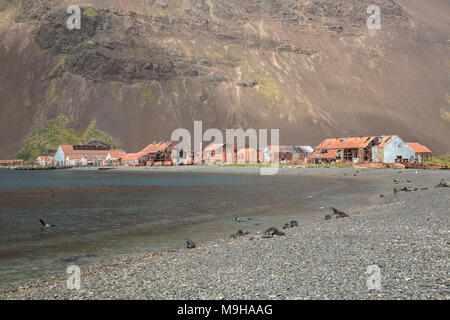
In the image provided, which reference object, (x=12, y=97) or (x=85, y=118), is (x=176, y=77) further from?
(x=12, y=97)

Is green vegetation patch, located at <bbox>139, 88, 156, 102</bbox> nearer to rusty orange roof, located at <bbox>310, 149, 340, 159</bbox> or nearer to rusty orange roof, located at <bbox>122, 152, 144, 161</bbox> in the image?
rusty orange roof, located at <bbox>122, 152, 144, 161</bbox>

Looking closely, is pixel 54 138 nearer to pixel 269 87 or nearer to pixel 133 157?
pixel 133 157

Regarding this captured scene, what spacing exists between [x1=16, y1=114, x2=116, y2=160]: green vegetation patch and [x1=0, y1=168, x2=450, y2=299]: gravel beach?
158m

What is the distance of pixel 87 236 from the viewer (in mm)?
18453

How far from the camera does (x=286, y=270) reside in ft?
32.3

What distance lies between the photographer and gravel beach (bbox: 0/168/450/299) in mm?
8164

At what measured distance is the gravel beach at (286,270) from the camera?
8164 millimetres

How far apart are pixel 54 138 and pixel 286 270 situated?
6826 inches

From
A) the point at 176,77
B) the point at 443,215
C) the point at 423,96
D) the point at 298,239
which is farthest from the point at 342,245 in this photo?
the point at 423,96
